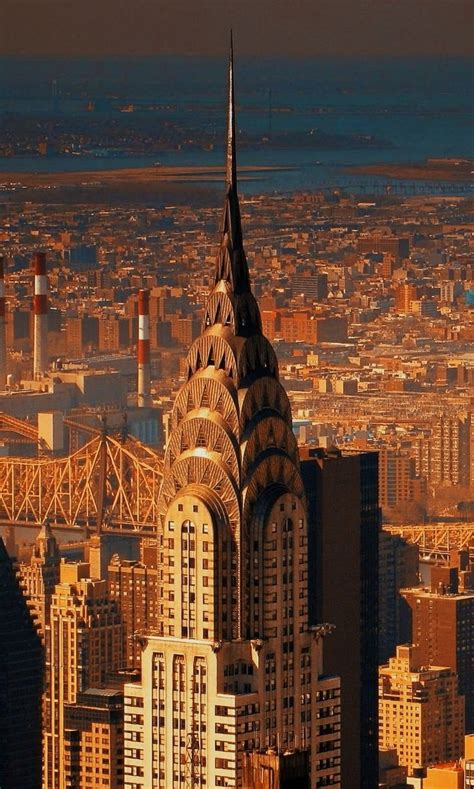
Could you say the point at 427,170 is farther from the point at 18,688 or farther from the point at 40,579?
the point at 18,688

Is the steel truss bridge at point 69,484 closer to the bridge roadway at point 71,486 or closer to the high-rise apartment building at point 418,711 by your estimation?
the bridge roadway at point 71,486

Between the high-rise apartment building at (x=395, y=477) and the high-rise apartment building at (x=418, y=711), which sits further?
the high-rise apartment building at (x=395, y=477)

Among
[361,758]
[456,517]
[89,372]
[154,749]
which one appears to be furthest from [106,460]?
[154,749]

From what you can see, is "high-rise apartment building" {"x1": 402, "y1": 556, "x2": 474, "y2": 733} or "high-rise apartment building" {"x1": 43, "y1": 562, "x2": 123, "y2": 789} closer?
"high-rise apartment building" {"x1": 43, "y1": 562, "x2": 123, "y2": 789}

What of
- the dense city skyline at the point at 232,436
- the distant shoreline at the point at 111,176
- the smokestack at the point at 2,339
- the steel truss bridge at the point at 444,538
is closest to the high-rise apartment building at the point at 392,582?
the dense city skyline at the point at 232,436

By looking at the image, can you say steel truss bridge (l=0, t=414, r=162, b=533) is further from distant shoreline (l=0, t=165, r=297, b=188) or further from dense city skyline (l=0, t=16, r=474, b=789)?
distant shoreline (l=0, t=165, r=297, b=188)

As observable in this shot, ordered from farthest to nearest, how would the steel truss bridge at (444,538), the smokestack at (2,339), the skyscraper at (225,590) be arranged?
the smokestack at (2,339)
the steel truss bridge at (444,538)
the skyscraper at (225,590)

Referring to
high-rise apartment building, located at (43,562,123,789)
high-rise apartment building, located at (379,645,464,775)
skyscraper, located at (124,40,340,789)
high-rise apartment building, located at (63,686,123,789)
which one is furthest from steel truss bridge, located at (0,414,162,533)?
skyscraper, located at (124,40,340,789)
